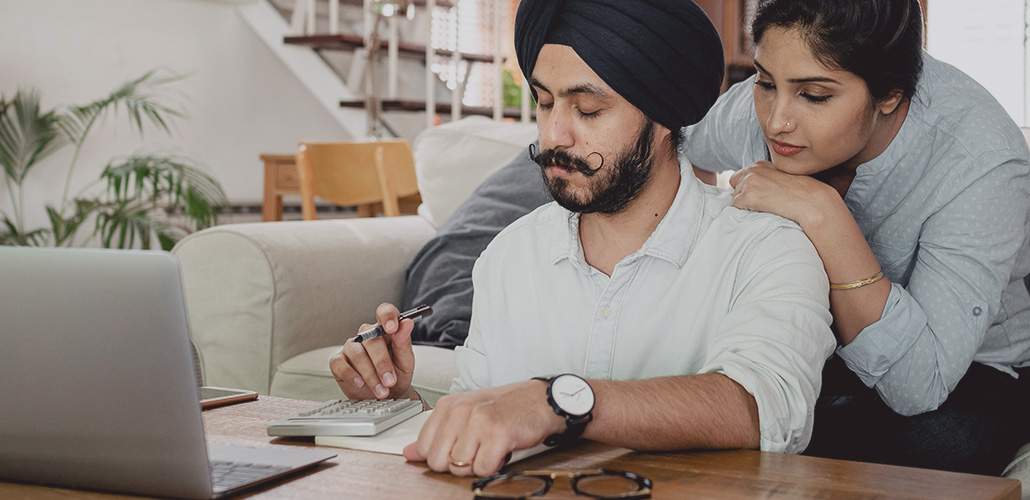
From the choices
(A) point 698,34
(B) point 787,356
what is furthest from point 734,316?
(A) point 698,34

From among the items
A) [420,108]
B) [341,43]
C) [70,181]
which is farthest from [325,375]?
[341,43]

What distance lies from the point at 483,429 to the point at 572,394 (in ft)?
0.35

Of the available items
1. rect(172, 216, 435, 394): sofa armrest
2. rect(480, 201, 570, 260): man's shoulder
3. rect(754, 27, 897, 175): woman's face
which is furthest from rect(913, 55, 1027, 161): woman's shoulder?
rect(172, 216, 435, 394): sofa armrest

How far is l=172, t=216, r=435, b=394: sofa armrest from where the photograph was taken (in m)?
2.42

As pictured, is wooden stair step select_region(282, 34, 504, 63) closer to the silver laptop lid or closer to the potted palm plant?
the potted palm plant

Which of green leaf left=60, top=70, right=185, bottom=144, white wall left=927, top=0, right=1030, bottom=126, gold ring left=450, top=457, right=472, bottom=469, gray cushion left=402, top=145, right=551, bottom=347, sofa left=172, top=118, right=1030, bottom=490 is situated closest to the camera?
gold ring left=450, top=457, right=472, bottom=469

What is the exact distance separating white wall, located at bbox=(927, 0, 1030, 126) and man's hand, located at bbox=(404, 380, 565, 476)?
3.88 meters

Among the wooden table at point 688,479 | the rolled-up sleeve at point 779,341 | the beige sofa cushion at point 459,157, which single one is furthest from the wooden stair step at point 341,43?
the wooden table at point 688,479

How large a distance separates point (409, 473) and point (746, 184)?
63 cm

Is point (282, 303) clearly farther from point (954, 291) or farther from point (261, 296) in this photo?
point (954, 291)

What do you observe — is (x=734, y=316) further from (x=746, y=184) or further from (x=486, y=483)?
(x=486, y=483)

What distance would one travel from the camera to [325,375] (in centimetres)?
232

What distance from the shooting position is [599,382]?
113 centimetres

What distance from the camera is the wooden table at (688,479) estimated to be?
969mm
